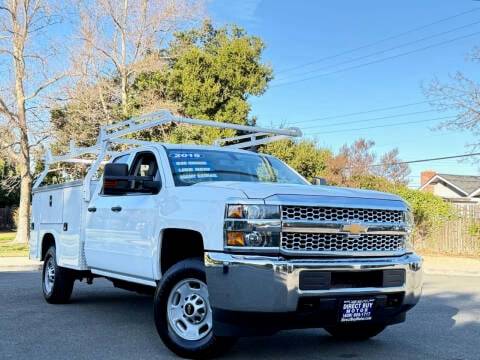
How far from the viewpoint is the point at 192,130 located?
2748 cm

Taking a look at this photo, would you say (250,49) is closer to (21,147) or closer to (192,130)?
(192,130)

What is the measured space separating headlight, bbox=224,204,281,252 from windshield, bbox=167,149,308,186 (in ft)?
4.52

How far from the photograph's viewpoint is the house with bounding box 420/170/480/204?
2122 inches

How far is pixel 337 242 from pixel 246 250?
2.79 feet

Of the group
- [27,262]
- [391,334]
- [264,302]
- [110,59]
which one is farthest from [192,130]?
[264,302]

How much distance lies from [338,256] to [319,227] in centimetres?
32

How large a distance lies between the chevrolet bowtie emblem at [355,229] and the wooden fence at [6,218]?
44.9 m

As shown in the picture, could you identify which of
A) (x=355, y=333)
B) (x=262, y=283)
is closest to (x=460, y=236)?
(x=355, y=333)

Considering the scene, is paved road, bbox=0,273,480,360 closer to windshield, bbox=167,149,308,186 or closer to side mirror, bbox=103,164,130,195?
side mirror, bbox=103,164,130,195

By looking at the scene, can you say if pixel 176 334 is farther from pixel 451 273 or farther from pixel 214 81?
pixel 214 81

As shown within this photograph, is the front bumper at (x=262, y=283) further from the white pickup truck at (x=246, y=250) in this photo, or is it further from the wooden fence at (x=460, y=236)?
the wooden fence at (x=460, y=236)

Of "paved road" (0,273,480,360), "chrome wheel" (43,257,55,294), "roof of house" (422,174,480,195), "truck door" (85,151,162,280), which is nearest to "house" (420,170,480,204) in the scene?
"roof of house" (422,174,480,195)

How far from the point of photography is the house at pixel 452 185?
5391cm

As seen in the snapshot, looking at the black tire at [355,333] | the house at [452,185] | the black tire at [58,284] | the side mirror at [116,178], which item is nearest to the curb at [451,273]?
the black tire at [355,333]
